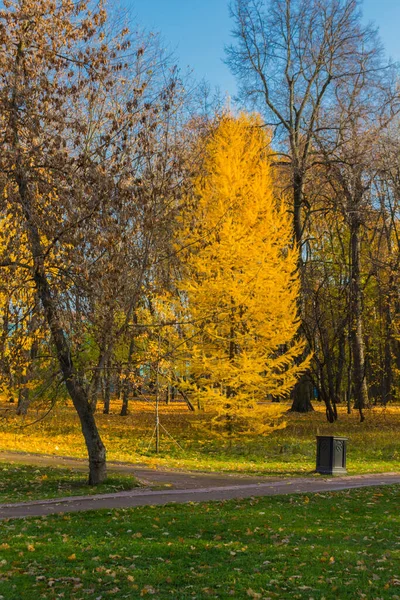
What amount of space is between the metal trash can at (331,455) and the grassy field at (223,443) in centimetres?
53

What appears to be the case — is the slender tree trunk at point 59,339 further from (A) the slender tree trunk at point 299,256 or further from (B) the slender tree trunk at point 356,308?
(B) the slender tree trunk at point 356,308

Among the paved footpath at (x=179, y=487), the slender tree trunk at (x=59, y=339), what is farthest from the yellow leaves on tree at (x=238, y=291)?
the slender tree trunk at (x=59, y=339)

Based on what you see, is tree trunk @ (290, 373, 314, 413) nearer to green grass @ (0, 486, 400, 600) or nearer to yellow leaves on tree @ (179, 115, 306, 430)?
yellow leaves on tree @ (179, 115, 306, 430)

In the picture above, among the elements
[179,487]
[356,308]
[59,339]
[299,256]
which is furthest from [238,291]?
[356,308]

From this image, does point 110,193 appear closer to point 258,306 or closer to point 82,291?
point 82,291

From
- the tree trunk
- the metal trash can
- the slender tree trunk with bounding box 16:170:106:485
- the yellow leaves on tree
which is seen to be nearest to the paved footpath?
the metal trash can

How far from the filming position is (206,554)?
25.1 ft

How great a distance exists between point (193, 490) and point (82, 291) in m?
4.28

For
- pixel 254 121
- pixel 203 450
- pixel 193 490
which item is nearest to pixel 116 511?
pixel 193 490

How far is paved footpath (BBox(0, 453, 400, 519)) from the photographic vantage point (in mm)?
10680

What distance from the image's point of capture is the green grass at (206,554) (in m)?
6.38

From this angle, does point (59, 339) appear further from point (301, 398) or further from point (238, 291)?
point (301, 398)

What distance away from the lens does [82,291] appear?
11.2 m

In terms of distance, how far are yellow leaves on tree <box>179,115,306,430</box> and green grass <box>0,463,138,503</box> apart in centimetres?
636
